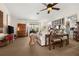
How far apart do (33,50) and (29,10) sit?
102 cm

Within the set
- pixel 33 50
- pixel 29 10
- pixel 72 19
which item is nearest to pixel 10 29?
pixel 29 10

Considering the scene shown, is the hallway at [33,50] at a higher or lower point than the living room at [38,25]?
lower

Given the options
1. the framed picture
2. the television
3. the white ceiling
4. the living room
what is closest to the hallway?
the living room

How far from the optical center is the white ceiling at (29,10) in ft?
8.37

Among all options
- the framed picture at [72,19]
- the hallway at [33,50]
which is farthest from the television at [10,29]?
the framed picture at [72,19]

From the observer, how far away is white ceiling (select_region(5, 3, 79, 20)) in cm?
255

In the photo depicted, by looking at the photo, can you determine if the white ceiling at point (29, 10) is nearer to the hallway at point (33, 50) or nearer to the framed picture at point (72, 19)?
the framed picture at point (72, 19)

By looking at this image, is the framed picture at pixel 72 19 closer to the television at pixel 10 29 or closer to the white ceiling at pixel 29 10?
the white ceiling at pixel 29 10

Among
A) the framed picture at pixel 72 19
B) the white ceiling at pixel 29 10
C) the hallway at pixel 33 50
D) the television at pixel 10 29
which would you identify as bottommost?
the hallway at pixel 33 50

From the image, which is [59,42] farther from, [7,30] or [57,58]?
[7,30]

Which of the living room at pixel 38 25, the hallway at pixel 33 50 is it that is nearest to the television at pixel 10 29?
the living room at pixel 38 25

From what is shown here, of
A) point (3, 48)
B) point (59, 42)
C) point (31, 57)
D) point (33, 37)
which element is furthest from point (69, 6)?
point (3, 48)

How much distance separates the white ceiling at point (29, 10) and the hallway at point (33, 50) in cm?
61

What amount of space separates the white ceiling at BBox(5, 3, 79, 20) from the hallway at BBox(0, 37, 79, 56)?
614mm
